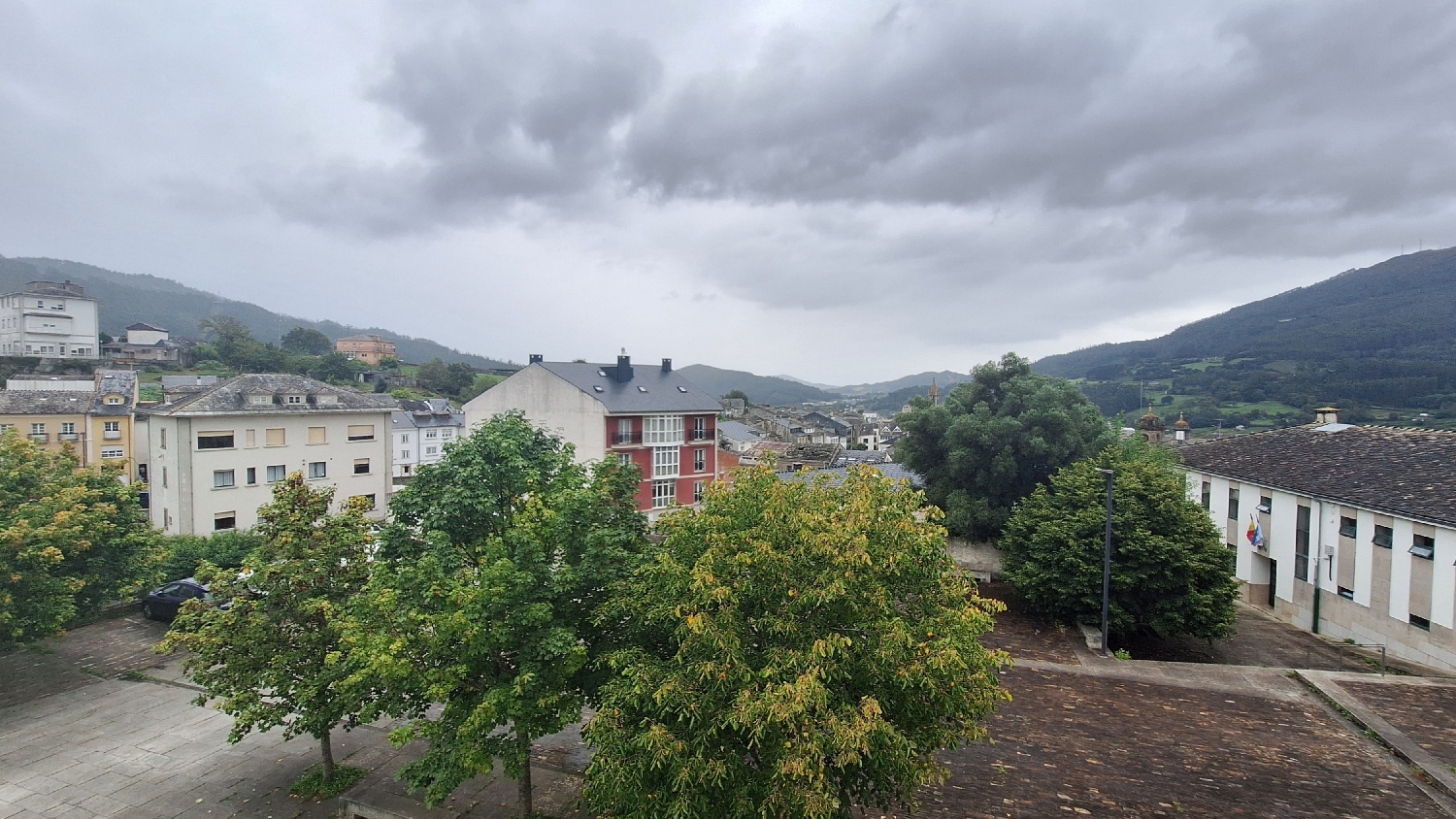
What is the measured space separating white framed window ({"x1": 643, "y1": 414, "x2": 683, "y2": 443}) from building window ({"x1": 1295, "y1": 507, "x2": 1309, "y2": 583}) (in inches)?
1288

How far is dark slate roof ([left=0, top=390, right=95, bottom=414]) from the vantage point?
5312 centimetres

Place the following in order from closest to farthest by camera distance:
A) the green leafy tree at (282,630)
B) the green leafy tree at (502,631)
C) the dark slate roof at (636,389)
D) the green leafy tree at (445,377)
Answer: the green leafy tree at (502,631), the green leafy tree at (282,630), the dark slate roof at (636,389), the green leafy tree at (445,377)

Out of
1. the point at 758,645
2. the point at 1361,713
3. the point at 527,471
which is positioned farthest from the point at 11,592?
the point at 1361,713

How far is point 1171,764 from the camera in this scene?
1319 cm

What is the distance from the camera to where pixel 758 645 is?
29.9 feet

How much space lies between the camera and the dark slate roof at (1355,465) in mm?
21094

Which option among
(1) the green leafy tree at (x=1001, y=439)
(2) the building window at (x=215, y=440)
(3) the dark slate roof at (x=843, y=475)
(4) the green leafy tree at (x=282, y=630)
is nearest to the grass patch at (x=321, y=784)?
(4) the green leafy tree at (x=282, y=630)

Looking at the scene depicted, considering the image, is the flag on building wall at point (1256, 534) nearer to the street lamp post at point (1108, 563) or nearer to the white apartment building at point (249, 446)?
the street lamp post at point (1108, 563)

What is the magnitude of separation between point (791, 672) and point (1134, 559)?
17.9 meters

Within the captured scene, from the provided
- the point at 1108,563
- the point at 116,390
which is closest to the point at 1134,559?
the point at 1108,563

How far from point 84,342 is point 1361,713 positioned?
156 meters

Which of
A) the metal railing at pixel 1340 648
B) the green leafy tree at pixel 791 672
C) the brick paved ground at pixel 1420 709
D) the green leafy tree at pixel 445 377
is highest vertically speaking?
the green leafy tree at pixel 445 377

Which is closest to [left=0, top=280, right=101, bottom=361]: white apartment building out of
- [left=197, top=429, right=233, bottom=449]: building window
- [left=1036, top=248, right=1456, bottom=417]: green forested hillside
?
[left=197, top=429, right=233, bottom=449]: building window

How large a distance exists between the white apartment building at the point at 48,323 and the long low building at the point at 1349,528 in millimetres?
141848
